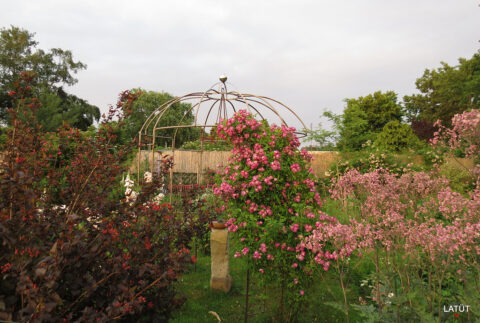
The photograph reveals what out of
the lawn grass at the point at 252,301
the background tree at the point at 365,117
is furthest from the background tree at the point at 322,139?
the lawn grass at the point at 252,301

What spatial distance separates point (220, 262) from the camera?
4180 mm

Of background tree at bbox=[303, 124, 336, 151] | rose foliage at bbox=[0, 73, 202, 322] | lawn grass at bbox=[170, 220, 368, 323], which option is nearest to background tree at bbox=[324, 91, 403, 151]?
background tree at bbox=[303, 124, 336, 151]

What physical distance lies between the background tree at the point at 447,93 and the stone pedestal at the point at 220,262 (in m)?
20.1

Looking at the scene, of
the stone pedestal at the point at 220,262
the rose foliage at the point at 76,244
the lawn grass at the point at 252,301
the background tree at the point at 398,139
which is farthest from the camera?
the background tree at the point at 398,139

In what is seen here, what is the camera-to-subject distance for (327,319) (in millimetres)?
3447

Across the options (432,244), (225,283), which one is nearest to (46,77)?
(225,283)

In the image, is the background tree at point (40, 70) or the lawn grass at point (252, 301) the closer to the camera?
the lawn grass at point (252, 301)

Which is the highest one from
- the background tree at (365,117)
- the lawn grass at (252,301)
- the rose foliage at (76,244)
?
the background tree at (365,117)

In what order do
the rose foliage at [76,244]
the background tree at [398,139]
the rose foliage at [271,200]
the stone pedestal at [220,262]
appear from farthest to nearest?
the background tree at [398,139], the stone pedestal at [220,262], the rose foliage at [271,200], the rose foliage at [76,244]

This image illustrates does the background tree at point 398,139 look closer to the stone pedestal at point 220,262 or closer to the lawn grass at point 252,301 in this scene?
the lawn grass at point 252,301

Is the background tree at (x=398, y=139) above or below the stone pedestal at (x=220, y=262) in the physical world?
above

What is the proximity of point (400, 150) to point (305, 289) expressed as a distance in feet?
47.6

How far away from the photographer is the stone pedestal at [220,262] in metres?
4.15

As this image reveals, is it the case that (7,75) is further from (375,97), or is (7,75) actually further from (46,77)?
(375,97)
